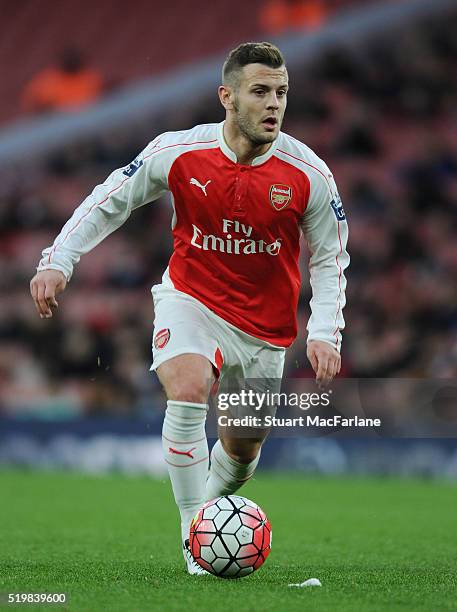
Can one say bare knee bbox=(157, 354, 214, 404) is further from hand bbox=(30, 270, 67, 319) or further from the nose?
the nose

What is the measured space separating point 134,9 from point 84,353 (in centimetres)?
741

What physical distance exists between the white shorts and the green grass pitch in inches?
38.9

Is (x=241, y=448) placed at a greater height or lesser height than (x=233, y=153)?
lesser

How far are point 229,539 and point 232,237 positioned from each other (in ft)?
4.87

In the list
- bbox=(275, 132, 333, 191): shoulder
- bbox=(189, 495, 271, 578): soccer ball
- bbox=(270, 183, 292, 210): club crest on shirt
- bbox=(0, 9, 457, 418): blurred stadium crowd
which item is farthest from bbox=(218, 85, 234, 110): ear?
bbox=(0, 9, 457, 418): blurred stadium crowd

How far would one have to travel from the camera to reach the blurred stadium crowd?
1447 cm

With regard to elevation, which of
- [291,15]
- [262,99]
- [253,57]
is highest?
[291,15]

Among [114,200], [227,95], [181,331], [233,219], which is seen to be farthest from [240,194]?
[181,331]

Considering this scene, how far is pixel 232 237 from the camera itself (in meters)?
5.35

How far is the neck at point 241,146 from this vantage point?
532 centimetres

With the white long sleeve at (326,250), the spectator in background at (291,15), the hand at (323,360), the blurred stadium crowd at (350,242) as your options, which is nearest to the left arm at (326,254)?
the white long sleeve at (326,250)

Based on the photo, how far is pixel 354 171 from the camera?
17062 mm

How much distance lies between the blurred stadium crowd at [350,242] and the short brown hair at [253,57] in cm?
866

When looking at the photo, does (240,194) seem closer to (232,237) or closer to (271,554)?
(232,237)
